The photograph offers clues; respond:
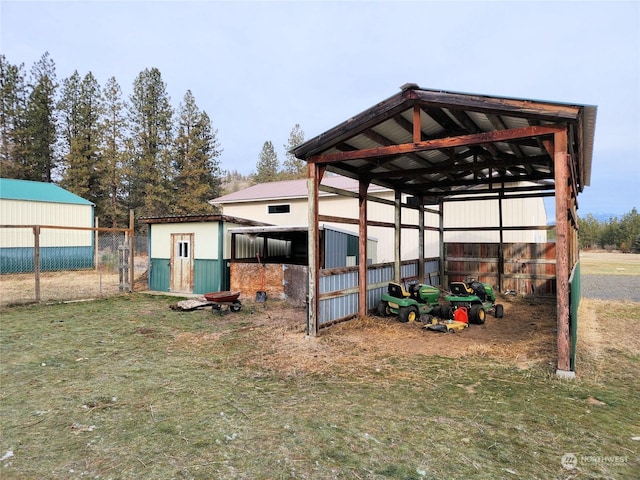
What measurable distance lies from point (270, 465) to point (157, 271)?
37.3 ft

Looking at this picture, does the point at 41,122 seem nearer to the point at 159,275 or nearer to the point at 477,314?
the point at 159,275

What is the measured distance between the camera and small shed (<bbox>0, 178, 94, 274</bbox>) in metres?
17.6

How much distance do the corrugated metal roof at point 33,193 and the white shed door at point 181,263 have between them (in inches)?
439

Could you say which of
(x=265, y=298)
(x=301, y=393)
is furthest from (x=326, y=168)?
(x=265, y=298)

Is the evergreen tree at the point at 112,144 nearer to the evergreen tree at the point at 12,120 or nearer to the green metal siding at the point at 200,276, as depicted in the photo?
the evergreen tree at the point at 12,120

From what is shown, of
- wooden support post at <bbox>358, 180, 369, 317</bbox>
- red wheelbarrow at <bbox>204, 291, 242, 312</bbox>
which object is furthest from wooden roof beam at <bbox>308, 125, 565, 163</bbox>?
red wheelbarrow at <bbox>204, 291, 242, 312</bbox>

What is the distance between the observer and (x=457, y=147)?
24.5 feet

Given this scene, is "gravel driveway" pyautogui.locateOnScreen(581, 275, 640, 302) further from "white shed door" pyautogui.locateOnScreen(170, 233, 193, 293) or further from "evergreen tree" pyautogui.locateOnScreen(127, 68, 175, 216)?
"evergreen tree" pyautogui.locateOnScreen(127, 68, 175, 216)

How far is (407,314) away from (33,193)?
2031cm

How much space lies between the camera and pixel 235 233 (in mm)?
11852

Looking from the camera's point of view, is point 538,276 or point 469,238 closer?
point 538,276

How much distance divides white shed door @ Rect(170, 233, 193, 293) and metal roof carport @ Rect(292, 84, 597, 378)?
6583 millimetres

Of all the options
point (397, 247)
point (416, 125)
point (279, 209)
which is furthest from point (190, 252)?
point (416, 125)

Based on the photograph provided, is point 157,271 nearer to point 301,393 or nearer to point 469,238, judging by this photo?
point 301,393
